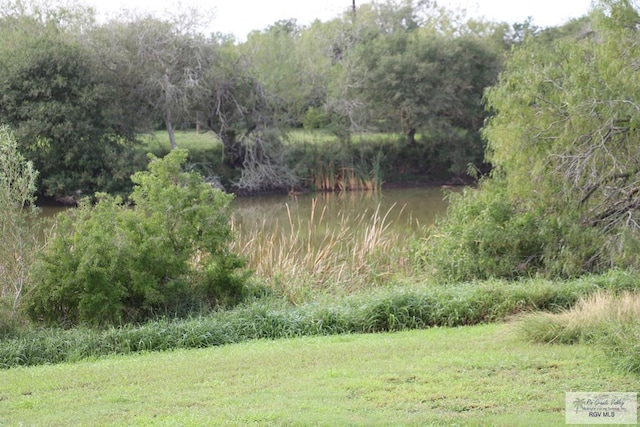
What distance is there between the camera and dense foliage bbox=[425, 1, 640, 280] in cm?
1193

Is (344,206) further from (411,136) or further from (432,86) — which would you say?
(411,136)

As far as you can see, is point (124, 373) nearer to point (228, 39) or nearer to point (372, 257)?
point (372, 257)

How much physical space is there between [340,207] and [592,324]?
65.8ft

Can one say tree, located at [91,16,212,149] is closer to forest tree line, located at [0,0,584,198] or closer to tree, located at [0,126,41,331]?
forest tree line, located at [0,0,584,198]

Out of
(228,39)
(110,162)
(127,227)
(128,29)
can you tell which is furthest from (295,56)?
(127,227)

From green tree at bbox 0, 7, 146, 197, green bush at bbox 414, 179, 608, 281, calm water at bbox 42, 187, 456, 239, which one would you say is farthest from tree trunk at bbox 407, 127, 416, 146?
green bush at bbox 414, 179, 608, 281

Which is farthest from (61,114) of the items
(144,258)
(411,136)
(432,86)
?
(144,258)

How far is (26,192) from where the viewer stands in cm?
963

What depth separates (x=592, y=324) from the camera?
764 centimetres

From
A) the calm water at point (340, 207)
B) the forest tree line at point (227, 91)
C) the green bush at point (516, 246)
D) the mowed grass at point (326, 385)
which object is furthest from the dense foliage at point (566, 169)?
the forest tree line at point (227, 91)

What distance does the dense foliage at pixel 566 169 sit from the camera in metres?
11.9

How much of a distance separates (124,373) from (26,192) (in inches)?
139

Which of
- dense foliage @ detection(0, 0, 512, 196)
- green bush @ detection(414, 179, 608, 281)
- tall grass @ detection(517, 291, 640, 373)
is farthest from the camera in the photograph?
dense foliage @ detection(0, 0, 512, 196)

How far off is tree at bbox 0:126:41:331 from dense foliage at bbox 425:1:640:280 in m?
6.28
